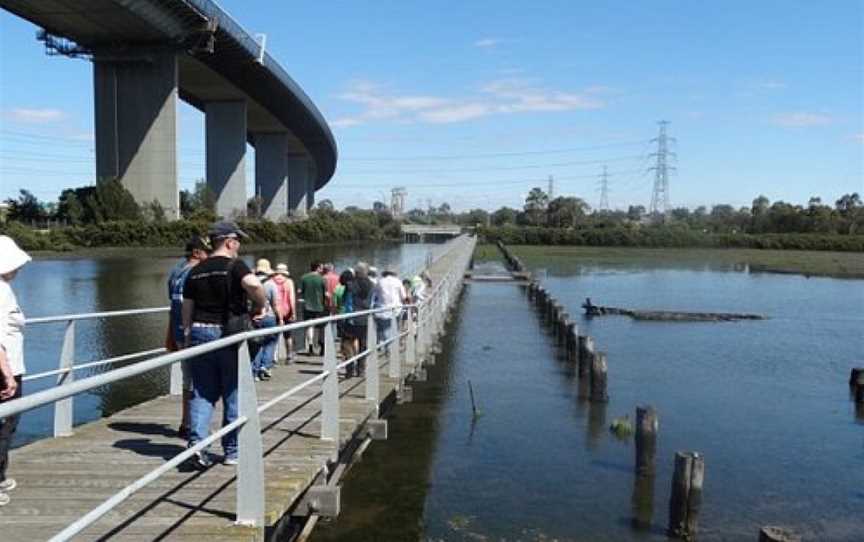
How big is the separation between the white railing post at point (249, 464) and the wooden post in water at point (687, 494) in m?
6.72

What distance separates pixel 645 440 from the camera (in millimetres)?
12680

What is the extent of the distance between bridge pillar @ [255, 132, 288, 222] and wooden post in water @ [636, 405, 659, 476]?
319 feet

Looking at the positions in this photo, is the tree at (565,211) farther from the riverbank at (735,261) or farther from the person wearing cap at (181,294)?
the person wearing cap at (181,294)

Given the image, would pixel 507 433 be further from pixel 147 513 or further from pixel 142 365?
pixel 142 365

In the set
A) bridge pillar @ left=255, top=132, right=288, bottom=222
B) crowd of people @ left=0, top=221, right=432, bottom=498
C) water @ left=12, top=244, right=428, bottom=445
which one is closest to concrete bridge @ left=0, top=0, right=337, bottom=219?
water @ left=12, top=244, right=428, bottom=445

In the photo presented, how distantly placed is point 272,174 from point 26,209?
30848 millimetres

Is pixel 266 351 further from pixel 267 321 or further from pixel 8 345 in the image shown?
pixel 8 345

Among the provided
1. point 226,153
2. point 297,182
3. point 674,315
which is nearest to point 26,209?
point 226,153

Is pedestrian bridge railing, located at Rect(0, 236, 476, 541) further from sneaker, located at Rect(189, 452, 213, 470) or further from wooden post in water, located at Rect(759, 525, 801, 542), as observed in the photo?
wooden post in water, located at Rect(759, 525, 801, 542)

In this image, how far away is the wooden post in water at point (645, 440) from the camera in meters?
12.6

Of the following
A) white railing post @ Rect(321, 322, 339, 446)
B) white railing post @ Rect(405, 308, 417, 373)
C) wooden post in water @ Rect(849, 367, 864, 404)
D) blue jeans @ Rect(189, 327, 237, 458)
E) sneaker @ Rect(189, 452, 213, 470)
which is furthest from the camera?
wooden post in water @ Rect(849, 367, 864, 404)

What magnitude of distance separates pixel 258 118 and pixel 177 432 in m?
100

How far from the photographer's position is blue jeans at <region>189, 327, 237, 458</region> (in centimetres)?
572

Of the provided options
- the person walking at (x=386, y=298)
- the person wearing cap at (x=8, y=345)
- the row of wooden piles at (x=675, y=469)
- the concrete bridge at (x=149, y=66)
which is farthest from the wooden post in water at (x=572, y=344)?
the concrete bridge at (x=149, y=66)
